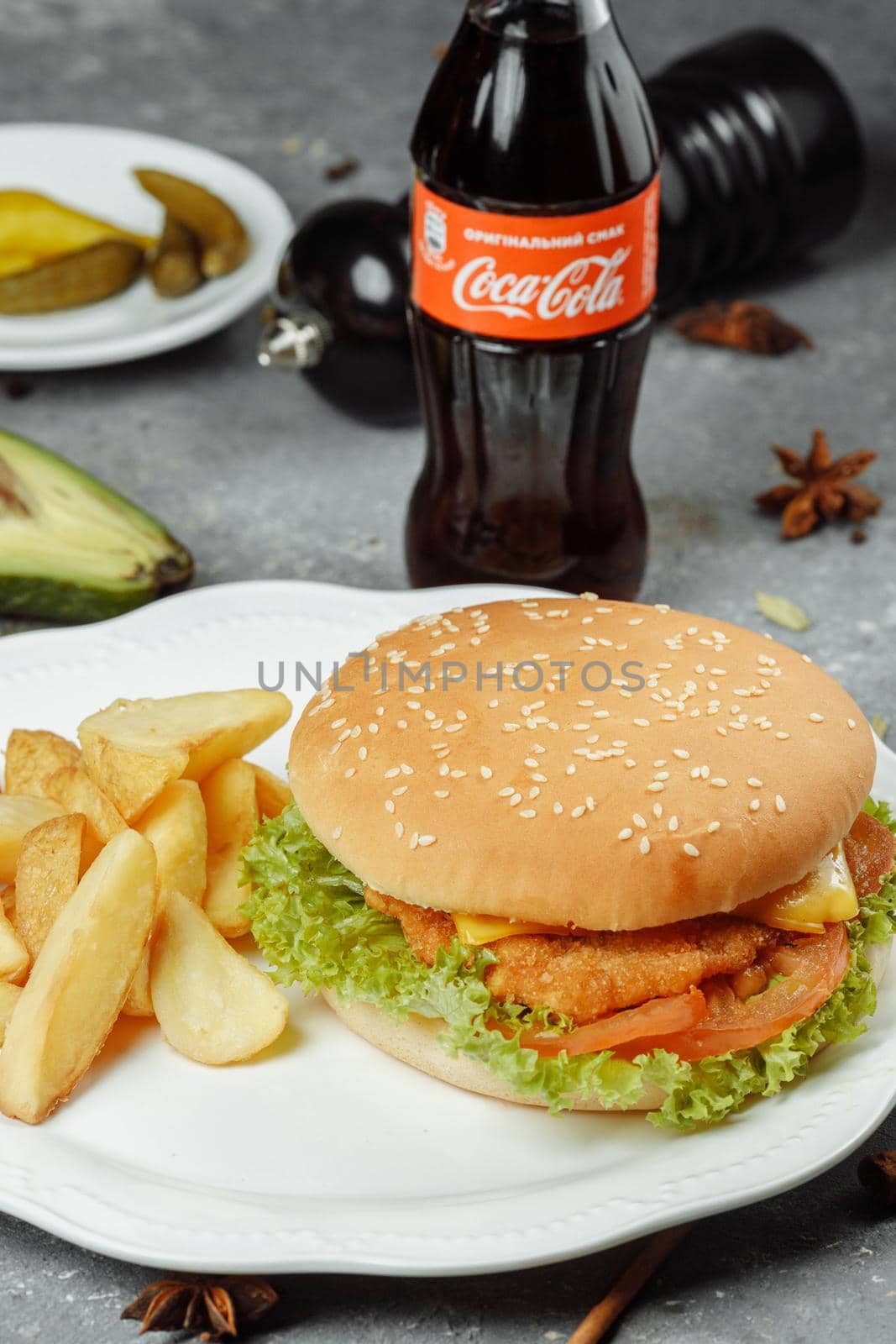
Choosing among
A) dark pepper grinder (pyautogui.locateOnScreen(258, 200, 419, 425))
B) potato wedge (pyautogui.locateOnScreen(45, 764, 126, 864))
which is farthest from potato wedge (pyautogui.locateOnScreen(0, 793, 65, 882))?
dark pepper grinder (pyautogui.locateOnScreen(258, 200, 419, 425))

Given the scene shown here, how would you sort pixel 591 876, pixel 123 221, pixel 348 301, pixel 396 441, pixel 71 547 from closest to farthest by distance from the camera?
pixel 591 876 → pixel 71 547 → pixel 348 301 → pixel 396 441 → pixel 123 221

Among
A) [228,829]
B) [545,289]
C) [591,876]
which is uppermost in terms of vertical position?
[545,289]

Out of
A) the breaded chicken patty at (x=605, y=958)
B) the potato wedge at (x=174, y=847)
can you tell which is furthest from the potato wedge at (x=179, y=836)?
the breaded chicken patty at (x=605, y=958)

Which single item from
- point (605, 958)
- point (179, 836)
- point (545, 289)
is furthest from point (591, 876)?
point (545, 289)

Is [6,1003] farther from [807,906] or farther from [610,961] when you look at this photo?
[807,906]

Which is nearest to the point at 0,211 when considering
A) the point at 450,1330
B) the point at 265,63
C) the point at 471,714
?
the point at 265,63

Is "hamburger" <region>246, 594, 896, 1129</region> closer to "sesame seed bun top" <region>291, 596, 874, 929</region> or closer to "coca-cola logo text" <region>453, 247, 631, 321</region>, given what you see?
"sesame seed bun top" <region>291, 596, 874, 929</region>

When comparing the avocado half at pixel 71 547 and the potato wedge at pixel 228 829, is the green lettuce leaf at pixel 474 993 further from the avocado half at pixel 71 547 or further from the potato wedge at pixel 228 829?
the avocado half at pixel 71 547
